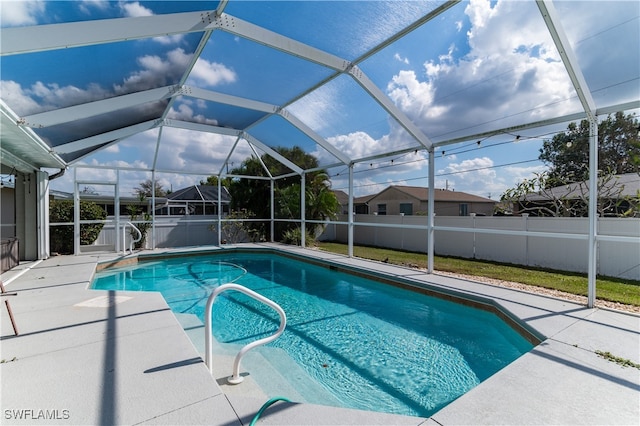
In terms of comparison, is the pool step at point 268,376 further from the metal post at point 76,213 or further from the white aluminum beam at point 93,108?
the metal post at point 76,213

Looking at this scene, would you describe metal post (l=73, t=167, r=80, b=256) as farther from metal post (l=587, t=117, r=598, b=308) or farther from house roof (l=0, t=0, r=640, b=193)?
metal post (l=587, t=117, r=598, b=308)

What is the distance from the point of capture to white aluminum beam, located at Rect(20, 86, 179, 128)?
4844 mm

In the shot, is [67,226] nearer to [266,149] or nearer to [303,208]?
[266,149]

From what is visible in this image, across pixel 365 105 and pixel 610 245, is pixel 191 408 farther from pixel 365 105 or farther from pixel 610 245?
pixel 610 245

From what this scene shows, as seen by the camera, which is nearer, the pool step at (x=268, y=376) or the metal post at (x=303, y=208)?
the pool step at (x=268, y=376)

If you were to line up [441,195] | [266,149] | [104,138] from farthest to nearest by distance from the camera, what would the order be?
[441,195]
[266,149]
[104,138]

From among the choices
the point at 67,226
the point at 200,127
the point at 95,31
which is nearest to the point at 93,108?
the point at 95,31

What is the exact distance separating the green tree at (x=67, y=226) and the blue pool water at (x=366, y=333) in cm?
296

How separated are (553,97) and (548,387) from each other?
5.30 metres

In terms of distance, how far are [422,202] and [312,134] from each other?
12025mm

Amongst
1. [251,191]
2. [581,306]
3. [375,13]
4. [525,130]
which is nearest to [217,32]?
[375,13]

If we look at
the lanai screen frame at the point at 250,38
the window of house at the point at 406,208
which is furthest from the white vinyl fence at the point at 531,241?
the window of house at the point at 406,208

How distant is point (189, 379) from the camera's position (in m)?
2.53

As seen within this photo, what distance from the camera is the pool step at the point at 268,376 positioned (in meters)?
2.84
